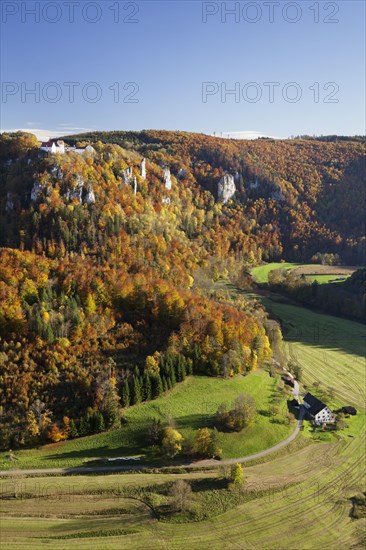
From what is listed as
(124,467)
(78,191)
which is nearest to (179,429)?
(124,467)

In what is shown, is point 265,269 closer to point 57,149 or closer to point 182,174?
point 182,174

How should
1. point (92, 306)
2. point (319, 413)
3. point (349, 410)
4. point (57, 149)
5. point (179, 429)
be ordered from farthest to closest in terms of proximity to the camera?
1. point (57, 149)
2. point (92, 306)
3. point (349, 410)
4. point (319, 413)
5. point (179, 429)

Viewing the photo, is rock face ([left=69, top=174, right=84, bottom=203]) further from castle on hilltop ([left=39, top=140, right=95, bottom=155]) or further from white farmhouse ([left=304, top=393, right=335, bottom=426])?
white farmhouse ([left=304, top=393, right=335, bottom=426])

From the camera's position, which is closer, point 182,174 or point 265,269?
point 265,269

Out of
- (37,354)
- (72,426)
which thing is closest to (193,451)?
(72,426)

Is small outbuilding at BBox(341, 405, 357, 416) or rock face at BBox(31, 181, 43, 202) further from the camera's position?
rock face at BBox(31, 181, 43, 202)

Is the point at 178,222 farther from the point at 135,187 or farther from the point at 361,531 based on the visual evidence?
the point at 361,531

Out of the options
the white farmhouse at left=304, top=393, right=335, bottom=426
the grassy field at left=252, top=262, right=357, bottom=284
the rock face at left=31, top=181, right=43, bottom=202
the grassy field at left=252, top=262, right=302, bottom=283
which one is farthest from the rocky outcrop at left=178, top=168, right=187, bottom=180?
the white farmhouse at left=304, top=393, right=335, bottom=426
